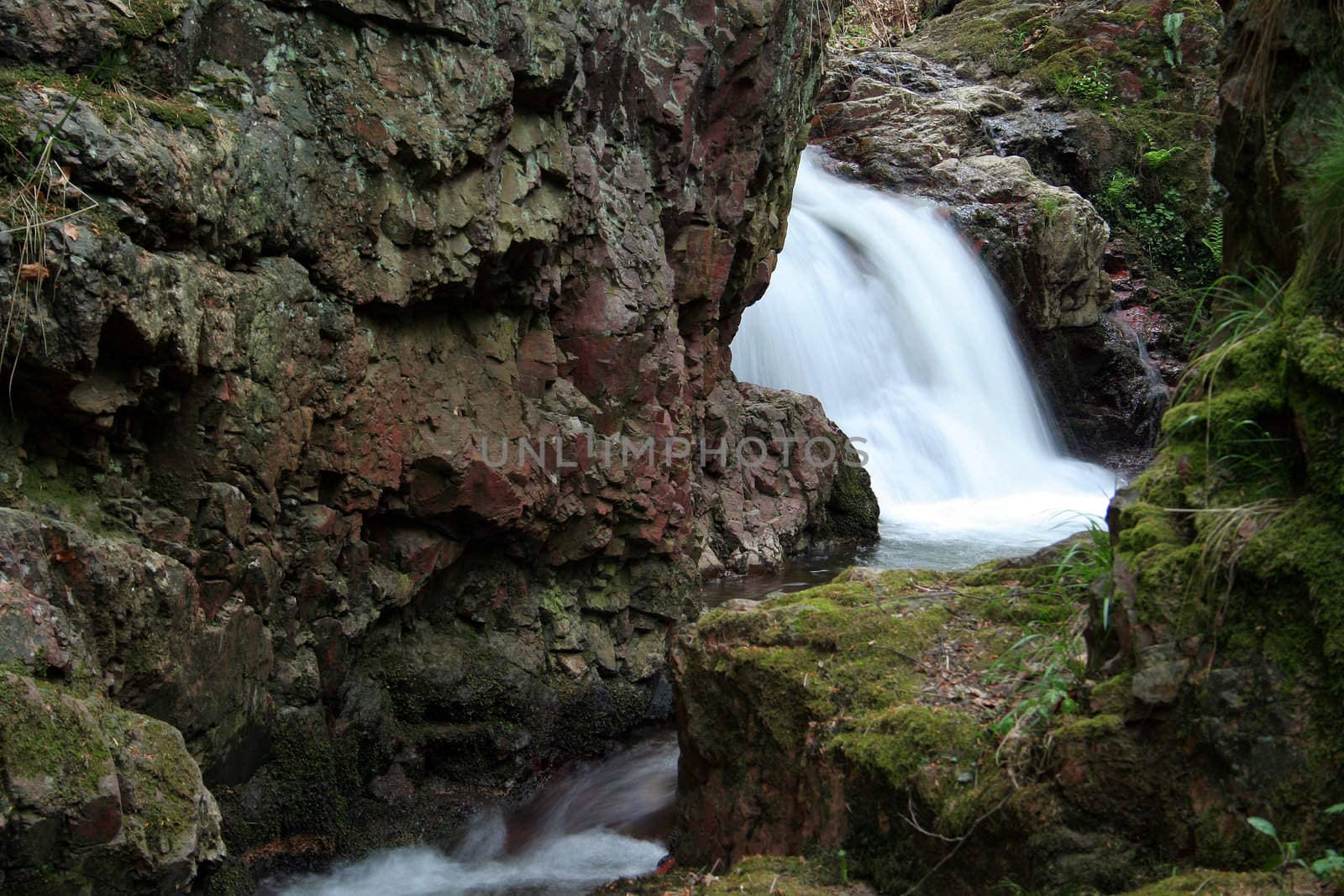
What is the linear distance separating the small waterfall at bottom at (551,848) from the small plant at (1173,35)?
1899 cm

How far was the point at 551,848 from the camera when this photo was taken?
612 centimetres

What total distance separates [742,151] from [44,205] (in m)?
6.14

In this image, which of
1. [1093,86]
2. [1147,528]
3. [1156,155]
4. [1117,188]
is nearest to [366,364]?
[1147,528]

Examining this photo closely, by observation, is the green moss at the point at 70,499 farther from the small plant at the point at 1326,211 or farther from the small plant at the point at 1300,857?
the small plant at the point at 1326,211

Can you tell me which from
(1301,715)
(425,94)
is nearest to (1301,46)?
(1301,715)

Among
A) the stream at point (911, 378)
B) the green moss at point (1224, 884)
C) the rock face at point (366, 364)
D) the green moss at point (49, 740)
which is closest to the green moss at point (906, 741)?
the green moss at point (1224, 884)

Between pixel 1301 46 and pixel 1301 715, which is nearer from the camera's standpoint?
pixel 1301 715

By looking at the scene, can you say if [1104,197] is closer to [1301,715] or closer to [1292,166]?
[1292,166]

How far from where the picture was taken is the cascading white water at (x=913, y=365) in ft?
46.7

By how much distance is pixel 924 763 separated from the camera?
3.30m

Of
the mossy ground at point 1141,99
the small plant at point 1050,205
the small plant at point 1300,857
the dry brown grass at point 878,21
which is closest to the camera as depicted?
the small plant at point 1300,857

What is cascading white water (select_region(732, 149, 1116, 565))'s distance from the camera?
14.2m

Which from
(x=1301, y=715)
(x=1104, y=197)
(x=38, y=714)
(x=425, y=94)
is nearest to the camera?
(x=1301, y=715)

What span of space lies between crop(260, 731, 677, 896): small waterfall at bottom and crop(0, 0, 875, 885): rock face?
261mm
